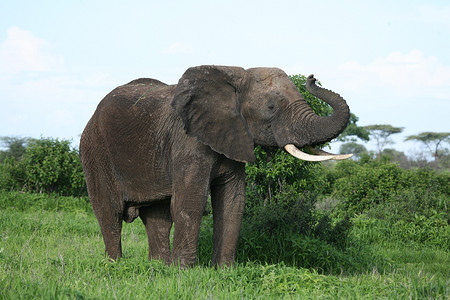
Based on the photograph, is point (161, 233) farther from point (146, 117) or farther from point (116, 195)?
point (146, 117)

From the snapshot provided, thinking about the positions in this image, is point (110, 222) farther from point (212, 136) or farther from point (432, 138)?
point (432, 138)

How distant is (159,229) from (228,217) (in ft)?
5.49

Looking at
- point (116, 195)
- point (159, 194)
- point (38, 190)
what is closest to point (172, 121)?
point (159, 194)

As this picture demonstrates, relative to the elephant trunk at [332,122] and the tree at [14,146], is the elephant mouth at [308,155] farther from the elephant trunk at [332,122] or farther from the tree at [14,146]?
the tree at [14,146]

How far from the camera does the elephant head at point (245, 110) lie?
20.8ft

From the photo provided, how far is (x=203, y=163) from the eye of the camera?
21.2 ft

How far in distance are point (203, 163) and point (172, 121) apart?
76cm

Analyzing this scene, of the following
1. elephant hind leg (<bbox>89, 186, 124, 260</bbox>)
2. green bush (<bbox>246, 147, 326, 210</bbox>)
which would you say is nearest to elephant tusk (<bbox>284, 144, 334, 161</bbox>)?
elephant hind leg (<bbox>89, 186, 124, 260</bbox>)

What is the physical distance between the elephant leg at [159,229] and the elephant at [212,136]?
627mm

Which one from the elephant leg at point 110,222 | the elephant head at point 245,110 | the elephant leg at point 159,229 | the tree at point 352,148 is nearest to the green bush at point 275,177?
the elephant leg at point 159,229

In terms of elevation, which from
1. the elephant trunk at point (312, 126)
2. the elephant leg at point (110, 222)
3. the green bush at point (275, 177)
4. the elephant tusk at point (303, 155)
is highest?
the elephant trunk at point (312, 126)

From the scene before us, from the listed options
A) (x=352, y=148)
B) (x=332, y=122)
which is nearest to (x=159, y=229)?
(x=332, y=122)

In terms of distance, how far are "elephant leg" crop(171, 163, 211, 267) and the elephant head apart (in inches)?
15.5

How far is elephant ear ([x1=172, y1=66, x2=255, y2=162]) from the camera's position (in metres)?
6.46
